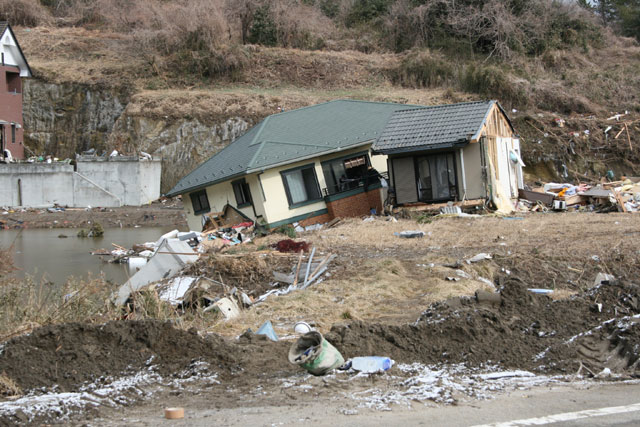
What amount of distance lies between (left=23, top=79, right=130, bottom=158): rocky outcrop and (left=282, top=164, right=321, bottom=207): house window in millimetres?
28145

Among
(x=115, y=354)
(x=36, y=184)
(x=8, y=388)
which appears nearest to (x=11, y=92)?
(x=36, y=184)

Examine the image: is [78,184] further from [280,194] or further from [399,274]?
[399,274]

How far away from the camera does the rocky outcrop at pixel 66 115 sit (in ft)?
161

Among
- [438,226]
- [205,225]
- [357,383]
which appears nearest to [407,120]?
[438,226]

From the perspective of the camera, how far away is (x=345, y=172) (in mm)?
25359

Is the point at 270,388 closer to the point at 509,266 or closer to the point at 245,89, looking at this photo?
the point at 509,266

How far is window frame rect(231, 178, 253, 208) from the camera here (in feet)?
81.0

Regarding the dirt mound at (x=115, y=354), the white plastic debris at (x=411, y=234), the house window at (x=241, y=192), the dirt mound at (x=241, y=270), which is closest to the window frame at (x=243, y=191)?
the house window at (x=241, y=192)

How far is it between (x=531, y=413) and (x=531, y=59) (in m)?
48.5

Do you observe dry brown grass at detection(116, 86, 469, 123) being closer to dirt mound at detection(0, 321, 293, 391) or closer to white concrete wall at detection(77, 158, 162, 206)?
white concrete wall at detection(77, 158, 162, 206)

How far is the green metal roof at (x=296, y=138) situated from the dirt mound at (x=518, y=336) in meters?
16.2

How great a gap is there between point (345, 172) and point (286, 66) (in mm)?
29126

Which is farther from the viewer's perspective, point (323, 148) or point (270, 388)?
point (323, 148)

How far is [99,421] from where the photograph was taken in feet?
18.0
